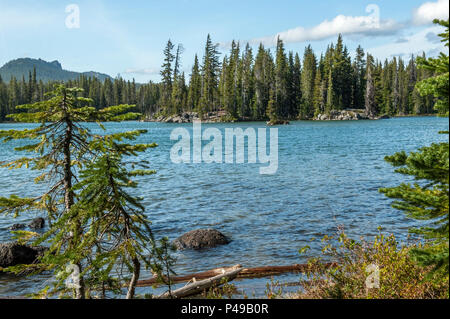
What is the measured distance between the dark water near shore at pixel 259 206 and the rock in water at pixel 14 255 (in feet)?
2.46

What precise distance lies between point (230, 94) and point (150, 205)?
86.3m

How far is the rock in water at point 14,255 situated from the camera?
1102 cm

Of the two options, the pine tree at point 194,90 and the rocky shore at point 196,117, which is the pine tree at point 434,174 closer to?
the rocky shore at point 196,117

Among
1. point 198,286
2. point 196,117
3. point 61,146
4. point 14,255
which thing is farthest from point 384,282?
point 196,117

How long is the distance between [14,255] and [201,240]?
5476 mm

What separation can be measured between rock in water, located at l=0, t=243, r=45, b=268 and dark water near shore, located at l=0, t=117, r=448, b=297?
29.5 inches

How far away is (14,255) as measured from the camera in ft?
36.5

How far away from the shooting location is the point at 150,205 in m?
18.2

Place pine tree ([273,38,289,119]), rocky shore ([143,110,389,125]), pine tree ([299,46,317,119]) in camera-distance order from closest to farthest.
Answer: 1. rocky shore ([143,110,389,125])
2. pine tree ([273,38,289,119])
3. pine tree ([299,46,317,119])

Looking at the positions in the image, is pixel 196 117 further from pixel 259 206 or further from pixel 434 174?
pixel 434 174

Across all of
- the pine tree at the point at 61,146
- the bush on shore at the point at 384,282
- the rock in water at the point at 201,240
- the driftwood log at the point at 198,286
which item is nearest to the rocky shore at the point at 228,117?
the rock in water at the point at 201,240

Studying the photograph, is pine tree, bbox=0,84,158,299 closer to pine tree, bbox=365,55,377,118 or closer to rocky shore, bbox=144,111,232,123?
rocky shore, bbox=144,111,232,123

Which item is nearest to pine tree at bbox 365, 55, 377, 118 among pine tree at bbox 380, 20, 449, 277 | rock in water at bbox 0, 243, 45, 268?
rock in water at bbox 0, 243, 45, 268

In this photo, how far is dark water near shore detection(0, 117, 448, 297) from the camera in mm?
11461
